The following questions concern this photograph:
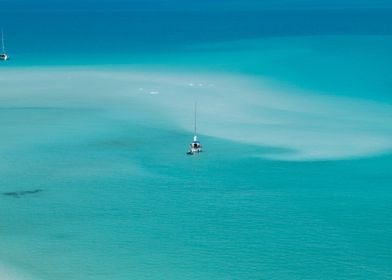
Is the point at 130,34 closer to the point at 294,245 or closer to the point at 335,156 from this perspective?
the point at 335,156

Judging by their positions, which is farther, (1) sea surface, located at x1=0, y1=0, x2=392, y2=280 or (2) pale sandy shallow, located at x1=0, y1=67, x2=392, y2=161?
(2) pale sandy shallow, located at x1=0, y1=67, x2=392, y2=161

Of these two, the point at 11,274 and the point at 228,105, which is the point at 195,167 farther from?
the point at 228,105

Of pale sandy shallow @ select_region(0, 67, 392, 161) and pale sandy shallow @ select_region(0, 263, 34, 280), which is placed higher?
pale sandy shallow @ select_region(0, 67, 392, 161)

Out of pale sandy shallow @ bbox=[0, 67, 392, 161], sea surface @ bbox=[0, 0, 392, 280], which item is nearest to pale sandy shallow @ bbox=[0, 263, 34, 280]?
sea surface @ bbox=[0, 0, 392, 280]

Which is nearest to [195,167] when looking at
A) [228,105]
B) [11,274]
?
[11,274]

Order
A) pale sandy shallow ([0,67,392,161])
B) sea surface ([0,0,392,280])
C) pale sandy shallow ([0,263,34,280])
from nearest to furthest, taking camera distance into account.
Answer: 1. pale sandy shallow ([0,263,34,280])
2. sea surface ([0,0,392,280])
3. pale sandy shallow ([0,67,392,161])

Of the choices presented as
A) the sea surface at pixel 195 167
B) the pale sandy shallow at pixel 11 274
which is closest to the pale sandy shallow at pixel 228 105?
the sea surface at pixel 195 167

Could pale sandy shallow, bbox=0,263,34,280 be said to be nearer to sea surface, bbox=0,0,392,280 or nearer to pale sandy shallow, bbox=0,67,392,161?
sea surface, bbox=0,0,392,280

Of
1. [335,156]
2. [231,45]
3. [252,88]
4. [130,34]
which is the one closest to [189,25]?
[130,34]
